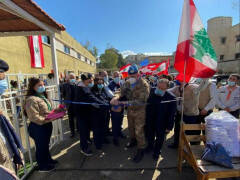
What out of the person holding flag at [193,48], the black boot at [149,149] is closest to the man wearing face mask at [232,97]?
the person holding flag at [193,48]

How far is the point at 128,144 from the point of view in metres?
3.36

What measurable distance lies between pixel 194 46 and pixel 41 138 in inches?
125

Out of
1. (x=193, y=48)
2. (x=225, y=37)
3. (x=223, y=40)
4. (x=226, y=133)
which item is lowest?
(x=226, y=133)

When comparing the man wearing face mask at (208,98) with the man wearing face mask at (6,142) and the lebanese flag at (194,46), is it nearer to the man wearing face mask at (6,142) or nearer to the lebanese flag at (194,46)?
the lebanese flag at (194,46)

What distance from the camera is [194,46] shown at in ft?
7.00

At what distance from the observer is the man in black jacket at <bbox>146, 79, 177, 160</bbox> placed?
266 centimetres

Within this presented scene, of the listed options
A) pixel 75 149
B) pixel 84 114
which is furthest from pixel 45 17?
pixel 75 149

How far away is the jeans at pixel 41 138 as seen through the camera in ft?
7.36

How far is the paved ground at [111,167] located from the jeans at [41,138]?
0.88 ft

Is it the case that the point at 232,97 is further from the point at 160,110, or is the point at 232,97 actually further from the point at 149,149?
the point at 149,149

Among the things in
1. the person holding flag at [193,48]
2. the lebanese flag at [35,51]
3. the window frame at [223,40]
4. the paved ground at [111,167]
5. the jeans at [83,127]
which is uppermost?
the window frame at [223,40]

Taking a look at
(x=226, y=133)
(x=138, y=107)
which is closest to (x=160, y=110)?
(x=138, y=107)

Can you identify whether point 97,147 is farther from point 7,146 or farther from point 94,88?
point 7,146

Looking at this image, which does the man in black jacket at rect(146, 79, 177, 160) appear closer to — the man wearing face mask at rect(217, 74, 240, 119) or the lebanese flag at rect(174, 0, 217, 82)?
the lebanese flag at rect(174, 0, 217, 82)
